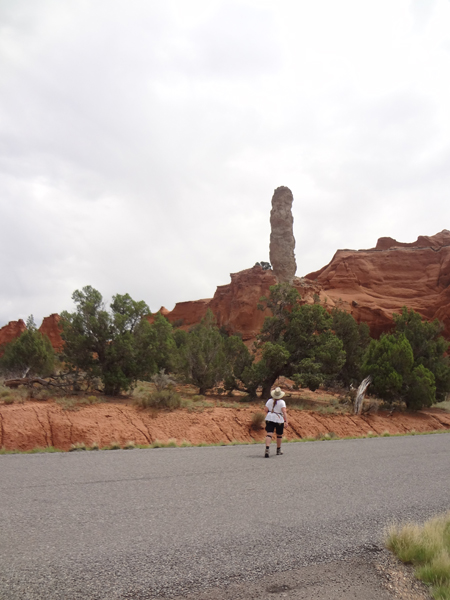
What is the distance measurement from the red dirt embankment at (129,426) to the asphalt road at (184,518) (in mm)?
6716

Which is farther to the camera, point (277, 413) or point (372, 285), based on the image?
point (372, 285)

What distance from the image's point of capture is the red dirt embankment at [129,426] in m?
15.1

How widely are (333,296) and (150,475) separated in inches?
1975

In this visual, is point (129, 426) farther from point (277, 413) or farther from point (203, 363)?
point (203, 363)

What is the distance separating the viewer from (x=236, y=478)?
7.02 m

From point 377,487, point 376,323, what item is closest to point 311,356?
point 377,487

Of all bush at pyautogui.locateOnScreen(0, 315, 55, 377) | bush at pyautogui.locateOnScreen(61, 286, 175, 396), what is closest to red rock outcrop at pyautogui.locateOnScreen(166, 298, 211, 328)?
bush at pyautogui.locateOnScreen(0, 315, 55, 377)

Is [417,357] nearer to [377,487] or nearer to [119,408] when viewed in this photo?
[119,408]

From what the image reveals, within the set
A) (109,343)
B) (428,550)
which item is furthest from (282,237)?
(428,550)

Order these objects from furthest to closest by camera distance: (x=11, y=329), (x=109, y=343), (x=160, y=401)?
(x=11, y=329), (x=109, y=343), (x=160, y=401)

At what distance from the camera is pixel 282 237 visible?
215ft

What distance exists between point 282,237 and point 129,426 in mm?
53163

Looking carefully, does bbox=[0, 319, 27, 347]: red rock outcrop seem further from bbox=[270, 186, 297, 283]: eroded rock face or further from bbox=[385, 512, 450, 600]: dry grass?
bbox=[385, 512, 450, 600]: dry grass

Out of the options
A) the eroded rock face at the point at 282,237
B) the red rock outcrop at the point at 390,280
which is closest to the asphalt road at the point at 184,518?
the red rock outcrop at the point at 390,280
